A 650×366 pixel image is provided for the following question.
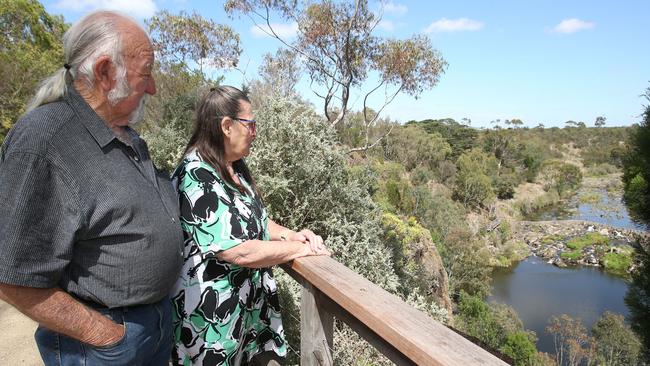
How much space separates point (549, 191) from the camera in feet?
180

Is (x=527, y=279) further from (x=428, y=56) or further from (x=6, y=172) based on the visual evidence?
(x=6, y=172)

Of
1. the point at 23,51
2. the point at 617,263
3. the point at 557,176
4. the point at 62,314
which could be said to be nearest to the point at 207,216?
the point at 62,314

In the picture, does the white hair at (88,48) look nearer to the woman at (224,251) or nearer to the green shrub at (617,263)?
the woman at (224,251)

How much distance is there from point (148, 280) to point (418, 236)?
12573 millimetres

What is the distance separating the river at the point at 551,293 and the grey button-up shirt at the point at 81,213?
1102 inches

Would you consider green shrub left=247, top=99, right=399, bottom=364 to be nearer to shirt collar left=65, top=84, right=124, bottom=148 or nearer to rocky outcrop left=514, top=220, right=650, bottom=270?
shirt collar left=65, top=84, right=124, bottom=148

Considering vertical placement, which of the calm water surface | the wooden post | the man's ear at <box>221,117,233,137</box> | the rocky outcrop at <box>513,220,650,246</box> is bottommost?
the calm water surface

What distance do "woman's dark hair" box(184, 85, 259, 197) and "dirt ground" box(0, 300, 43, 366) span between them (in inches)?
121

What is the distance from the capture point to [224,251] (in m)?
1.34

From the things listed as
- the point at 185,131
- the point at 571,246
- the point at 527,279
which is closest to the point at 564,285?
the point at 527,279

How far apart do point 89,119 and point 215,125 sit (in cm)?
59

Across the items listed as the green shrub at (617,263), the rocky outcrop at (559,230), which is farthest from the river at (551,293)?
the rocky outcrop at (559,230)

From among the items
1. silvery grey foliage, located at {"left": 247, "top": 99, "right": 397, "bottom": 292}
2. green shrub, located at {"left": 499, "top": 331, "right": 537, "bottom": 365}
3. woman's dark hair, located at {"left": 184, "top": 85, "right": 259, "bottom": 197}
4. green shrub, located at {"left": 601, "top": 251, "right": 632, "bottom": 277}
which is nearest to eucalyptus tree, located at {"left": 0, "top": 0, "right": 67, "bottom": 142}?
silvery grey foliage, located at {"left": 247, "top": 99, "right": 397, "bottom": 292}

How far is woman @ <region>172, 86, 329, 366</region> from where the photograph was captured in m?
1.36
